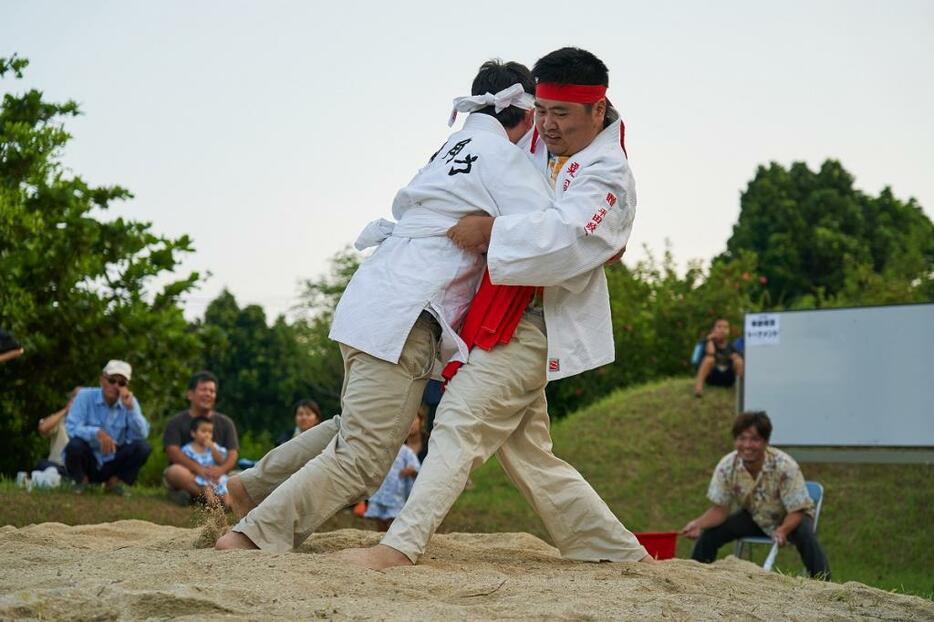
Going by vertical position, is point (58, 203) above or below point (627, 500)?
above

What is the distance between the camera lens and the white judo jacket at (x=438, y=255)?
4.68 metres

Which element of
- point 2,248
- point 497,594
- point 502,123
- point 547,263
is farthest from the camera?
point 2,248

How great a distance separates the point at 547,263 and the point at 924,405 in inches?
275

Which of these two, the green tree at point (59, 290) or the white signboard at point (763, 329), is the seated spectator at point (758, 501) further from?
the green tree at point (59, 290)

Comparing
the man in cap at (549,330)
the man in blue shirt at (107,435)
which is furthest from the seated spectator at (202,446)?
the man in cap at (549,330)

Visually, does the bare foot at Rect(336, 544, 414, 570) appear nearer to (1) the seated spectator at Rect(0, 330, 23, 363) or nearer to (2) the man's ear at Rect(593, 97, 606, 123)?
(2) the man's ear at Rect(593, 97, 606, 123)

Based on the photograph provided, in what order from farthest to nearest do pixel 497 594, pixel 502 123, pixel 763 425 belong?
pixel 763 425 → pixel 502 123 → pixel 497 594

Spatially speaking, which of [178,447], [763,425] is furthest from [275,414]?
[763,425]

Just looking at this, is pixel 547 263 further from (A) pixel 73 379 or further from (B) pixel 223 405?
(B) pixel 223 405

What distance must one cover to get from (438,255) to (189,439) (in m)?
6.20

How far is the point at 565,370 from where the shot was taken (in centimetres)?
473

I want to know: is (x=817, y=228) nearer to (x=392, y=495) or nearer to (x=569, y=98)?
(x=392, y=495)

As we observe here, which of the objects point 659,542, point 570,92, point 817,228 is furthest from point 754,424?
point 817,228

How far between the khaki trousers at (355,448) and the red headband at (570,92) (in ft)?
3.24
